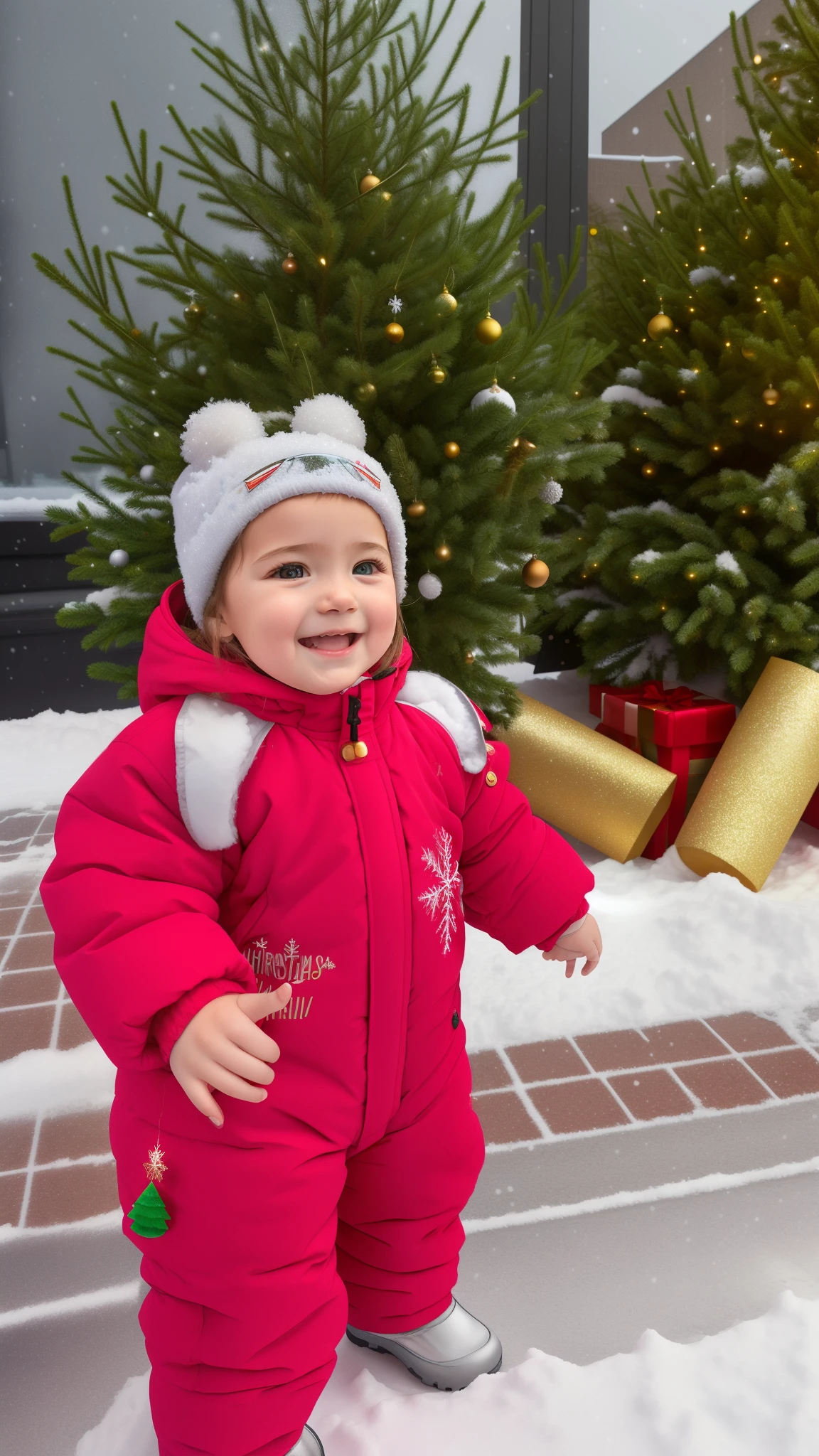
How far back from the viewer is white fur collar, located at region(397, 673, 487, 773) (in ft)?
4.44

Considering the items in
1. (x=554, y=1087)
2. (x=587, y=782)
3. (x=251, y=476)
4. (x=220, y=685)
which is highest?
(x=251, y=476)

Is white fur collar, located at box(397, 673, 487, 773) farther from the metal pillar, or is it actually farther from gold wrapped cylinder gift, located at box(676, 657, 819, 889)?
the metal pillar

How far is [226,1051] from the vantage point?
99 cm

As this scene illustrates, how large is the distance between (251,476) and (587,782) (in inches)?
83.5

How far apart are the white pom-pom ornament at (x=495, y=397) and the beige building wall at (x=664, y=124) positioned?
2.84 metres

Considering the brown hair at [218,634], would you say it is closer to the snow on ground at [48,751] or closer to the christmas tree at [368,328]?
the christmas tree at [368,328]

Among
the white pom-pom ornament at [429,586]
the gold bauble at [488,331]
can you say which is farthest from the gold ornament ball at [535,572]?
the gold bauble at [488,331]

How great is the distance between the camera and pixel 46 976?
2553 millimetres

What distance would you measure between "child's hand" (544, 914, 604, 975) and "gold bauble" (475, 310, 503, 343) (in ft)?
5.03

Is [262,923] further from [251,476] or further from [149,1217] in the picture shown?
[251,476]

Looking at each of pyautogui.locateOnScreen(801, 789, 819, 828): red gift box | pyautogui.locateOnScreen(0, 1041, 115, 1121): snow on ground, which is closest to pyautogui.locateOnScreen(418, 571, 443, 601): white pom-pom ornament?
pyautogui.locateOnScreen(0, 1041, 115, 1121): snow on ground

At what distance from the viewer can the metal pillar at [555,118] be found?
4375 mm

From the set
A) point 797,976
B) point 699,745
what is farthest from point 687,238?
point 797,976

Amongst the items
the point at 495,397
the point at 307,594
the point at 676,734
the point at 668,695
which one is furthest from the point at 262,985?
the point at 668,695
